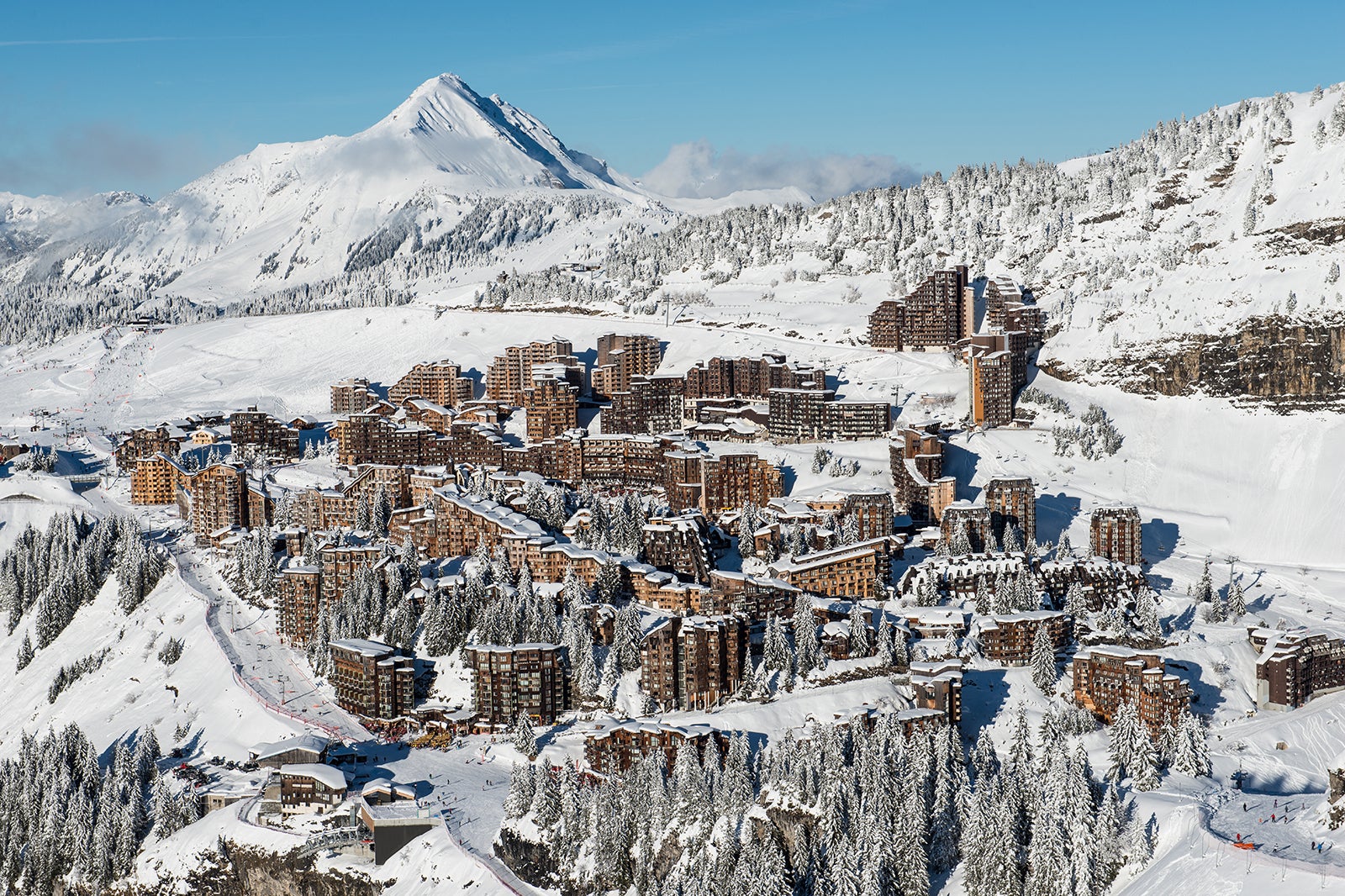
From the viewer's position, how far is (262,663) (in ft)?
269

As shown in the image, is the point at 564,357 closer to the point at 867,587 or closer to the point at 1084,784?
the point at 867,587

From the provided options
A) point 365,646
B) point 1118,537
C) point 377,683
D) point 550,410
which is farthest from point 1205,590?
point 550,410

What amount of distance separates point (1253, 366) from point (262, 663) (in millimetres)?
71666

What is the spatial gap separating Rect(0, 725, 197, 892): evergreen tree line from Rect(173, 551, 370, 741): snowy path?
7.05 metres

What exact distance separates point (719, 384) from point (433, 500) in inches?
1237

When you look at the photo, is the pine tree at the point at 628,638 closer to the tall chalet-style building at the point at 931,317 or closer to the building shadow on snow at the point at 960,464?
the building shadow on snow at the point at 960,464

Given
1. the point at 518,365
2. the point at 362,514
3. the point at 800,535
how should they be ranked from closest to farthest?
the point at 800,535, the point at 362,514, the point at 518,365

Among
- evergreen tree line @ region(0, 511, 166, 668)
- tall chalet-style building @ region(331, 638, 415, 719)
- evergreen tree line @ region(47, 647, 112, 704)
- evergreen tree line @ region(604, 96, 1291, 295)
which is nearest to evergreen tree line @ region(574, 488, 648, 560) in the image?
tall chalet-style building @ region(331, 638, 415, 719)

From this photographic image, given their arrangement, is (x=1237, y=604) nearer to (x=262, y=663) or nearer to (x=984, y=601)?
Answer: (x=984, y=601)

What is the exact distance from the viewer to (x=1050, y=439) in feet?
358

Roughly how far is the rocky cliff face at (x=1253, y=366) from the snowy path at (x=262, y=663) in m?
62.6

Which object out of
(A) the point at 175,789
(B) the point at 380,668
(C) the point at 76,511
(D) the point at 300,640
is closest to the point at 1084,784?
(B) the point at 380,668

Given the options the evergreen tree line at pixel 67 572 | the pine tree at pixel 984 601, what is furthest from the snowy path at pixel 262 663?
the pine tree at pixel 984 601

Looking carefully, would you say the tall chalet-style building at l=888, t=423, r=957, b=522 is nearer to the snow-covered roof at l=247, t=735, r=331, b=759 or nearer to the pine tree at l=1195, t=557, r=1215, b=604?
the pine tree at l=1195, t=557, r=1215, b=604
